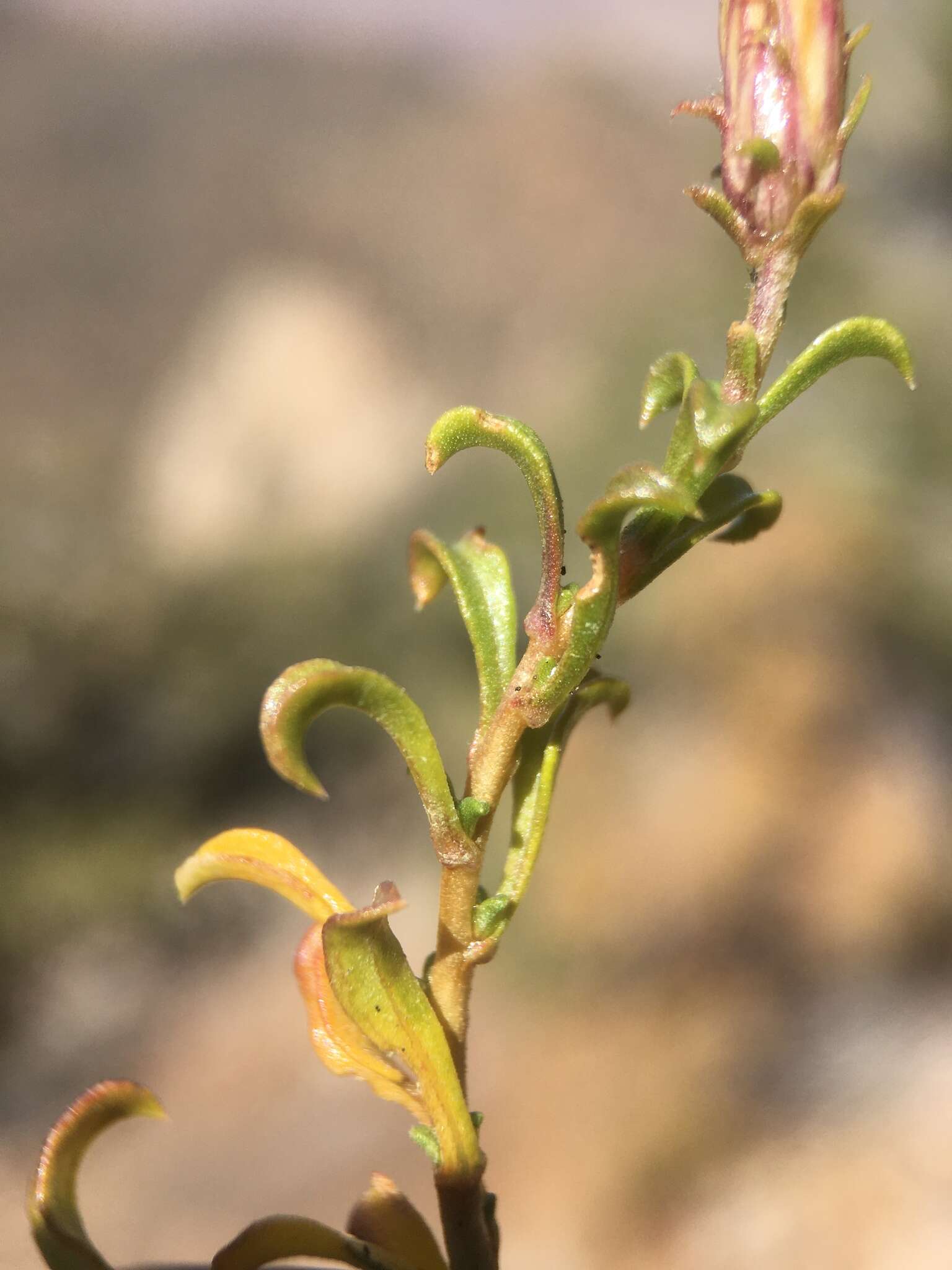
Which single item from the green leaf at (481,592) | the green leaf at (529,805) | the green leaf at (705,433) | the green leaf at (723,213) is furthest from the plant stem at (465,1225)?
the green leaf at (723,213)

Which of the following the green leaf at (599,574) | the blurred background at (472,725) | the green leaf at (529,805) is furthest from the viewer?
the blurred background at (472,725)

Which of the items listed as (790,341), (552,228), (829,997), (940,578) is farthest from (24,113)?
(829,997)

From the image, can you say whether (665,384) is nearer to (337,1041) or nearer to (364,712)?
(364,712)

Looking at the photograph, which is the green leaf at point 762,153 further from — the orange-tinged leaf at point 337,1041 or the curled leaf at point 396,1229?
the curled leaf at point 396,1229

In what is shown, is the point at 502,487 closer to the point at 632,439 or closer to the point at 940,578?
the point at 632,439

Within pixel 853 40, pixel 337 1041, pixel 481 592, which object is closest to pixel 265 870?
pixel 337 1041
